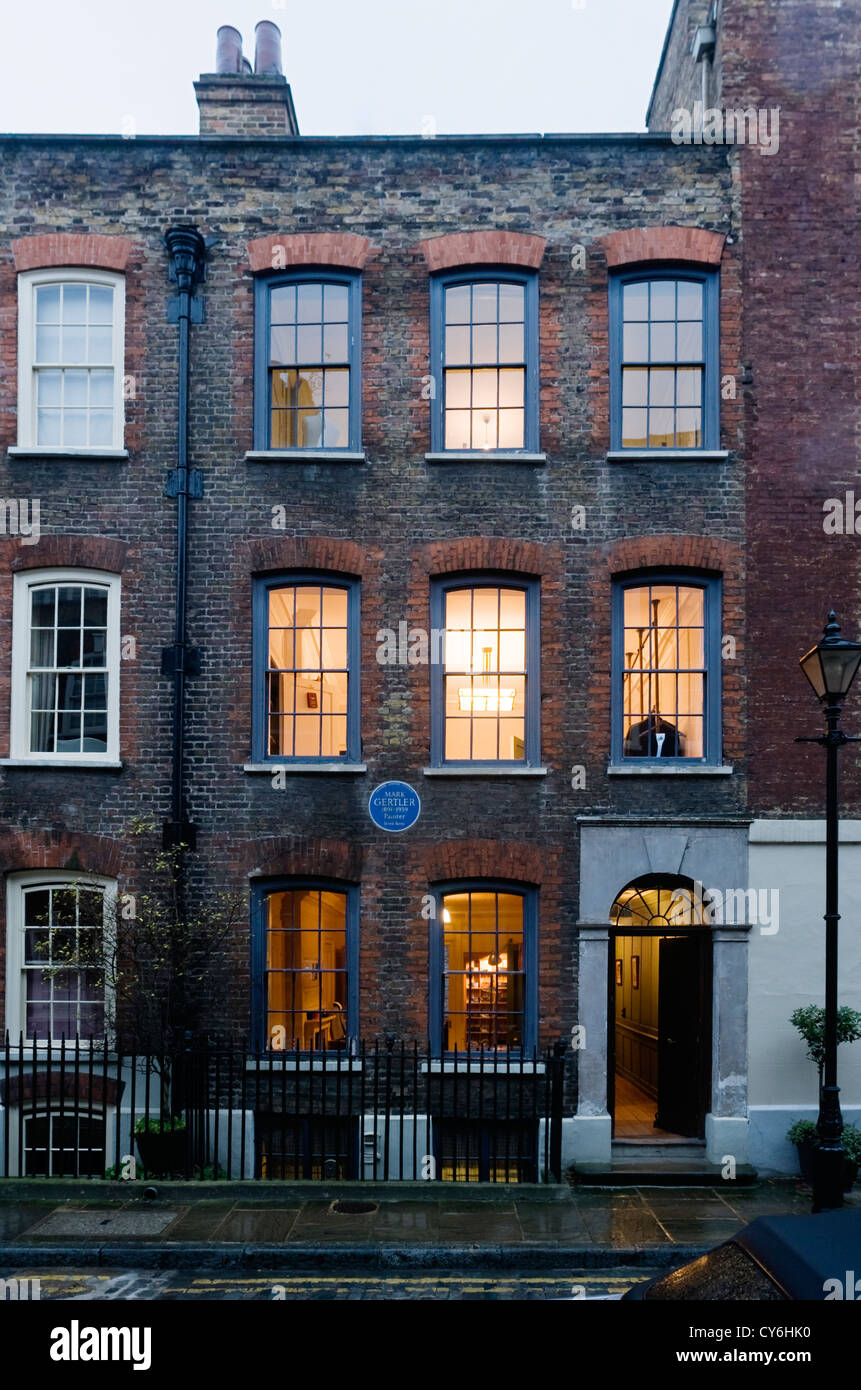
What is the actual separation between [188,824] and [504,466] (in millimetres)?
5803

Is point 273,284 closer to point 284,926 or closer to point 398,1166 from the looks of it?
point 284,926

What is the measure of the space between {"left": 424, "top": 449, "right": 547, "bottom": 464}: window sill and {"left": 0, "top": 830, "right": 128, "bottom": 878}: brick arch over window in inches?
240

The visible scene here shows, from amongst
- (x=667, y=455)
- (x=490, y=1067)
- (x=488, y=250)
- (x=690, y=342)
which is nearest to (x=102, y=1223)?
(x=490, y=1067)

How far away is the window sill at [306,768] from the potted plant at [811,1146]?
6.39 metres

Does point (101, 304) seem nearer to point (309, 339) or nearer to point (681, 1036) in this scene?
point (309, 339)

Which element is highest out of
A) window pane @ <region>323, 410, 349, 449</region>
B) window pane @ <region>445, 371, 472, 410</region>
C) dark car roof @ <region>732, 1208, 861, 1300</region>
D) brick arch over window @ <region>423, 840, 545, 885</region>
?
window pane @ <region>445, 371, 472, 410</region>

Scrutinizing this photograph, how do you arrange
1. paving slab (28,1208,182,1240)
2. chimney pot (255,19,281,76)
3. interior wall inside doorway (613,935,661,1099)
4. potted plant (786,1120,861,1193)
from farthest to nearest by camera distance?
interior wall inside doorway (613,935,661,1099), chimney pot (255,19,281,76), potted plant (786,1120,861,1193), paving slab (28,1208,182,1240)

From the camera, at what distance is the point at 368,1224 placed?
967 centimetres

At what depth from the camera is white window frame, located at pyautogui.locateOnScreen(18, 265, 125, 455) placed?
12.8 metres

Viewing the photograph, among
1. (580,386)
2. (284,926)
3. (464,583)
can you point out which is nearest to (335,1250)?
(284,926)

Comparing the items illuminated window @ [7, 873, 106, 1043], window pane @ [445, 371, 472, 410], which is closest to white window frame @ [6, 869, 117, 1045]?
illuminated window @ [7, 873, 106, 1043]

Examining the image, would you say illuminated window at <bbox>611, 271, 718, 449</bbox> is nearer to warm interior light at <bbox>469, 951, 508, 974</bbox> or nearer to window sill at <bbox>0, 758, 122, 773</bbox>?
warm interior light at <bbox>469, 951, 508, 974</bbox>

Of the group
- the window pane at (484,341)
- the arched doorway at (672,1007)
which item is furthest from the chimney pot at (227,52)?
the arched doorway at (672,1007)

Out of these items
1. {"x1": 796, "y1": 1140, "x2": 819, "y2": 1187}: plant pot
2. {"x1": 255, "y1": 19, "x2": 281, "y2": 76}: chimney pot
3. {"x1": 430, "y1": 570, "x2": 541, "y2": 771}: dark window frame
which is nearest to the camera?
{"x1": 796, "y1": 1140, "x2": 819, "y2": 1187}: plant pot
